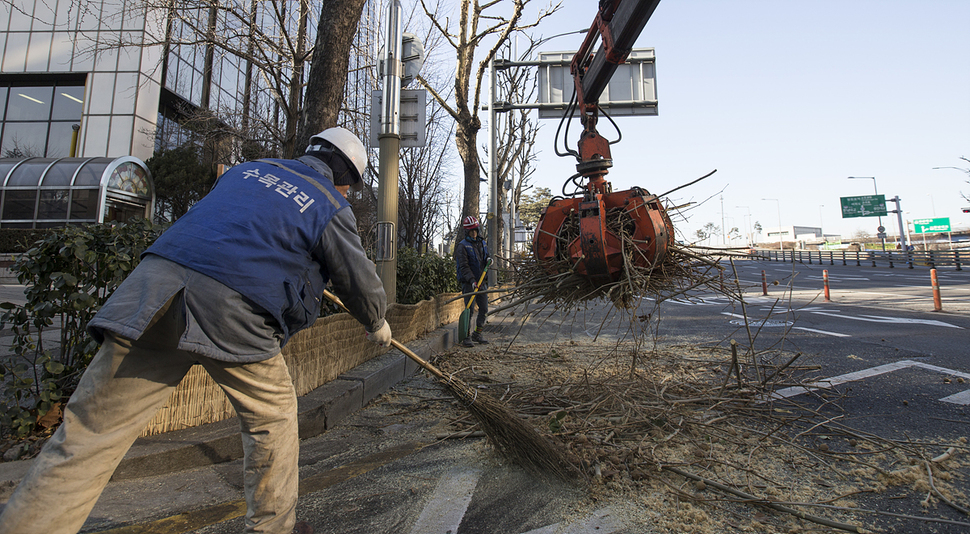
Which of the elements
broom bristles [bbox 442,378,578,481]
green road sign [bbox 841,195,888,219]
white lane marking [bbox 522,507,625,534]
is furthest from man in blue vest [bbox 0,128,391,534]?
green road sign [bbox 841,195,888,219]

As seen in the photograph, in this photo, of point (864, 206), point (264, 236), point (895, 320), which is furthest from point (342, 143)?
point (864, 206)

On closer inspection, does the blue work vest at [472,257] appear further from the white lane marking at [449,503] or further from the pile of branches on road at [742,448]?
the white lane marking at [449,503]

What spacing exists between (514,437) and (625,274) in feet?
3.83

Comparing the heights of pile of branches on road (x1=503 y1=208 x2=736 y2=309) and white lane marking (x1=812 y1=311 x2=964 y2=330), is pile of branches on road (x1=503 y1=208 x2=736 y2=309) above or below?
above

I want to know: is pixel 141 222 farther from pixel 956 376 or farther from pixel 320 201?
pixel 956 376

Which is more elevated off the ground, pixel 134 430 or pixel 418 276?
pixel 418 276

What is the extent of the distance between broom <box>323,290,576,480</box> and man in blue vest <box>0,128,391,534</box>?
47 centimetres

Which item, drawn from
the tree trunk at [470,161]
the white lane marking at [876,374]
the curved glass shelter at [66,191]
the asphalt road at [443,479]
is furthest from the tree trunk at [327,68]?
the curved glass shelter at [66,191]

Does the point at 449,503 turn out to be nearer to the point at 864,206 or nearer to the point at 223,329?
the point at 223,329

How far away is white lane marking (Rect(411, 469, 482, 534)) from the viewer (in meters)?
2.12

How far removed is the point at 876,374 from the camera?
4.55m

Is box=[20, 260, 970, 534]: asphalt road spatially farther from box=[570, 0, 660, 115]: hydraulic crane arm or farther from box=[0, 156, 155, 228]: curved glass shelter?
box=[0, 156, 155, 228]: curved glass shelter

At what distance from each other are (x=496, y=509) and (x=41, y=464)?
170cm

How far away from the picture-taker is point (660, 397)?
141 inches
